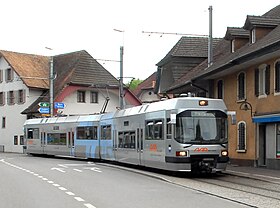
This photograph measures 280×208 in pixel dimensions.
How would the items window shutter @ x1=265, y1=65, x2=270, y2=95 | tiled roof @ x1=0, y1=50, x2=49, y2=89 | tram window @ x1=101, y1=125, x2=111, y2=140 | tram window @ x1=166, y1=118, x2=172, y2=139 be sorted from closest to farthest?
tram window @ x1=166, y1=118, x2=172, y2=139 → window shutter @ x1=265, y1=65, x2=270, y2=95 → tram window @ x1=101, y1=125, x2=111, y2=140 → tiled roof @ x1=0, y1=50, x2=49, y2=89

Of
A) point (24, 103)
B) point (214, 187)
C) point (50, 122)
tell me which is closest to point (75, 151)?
point (50, 122)

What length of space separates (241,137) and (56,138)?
16.7 m

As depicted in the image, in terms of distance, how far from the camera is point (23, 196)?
1512 centimetres

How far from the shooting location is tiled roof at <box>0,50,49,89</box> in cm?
6159

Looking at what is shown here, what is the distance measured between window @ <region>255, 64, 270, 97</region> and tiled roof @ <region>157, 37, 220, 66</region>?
1384 centimetres

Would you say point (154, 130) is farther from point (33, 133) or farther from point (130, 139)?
point (33, 133)

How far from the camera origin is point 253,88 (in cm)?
2722

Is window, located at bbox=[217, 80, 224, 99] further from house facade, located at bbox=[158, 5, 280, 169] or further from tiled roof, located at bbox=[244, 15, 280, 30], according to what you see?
tiled roof, located at bbox=[244, 15, 280, 30]

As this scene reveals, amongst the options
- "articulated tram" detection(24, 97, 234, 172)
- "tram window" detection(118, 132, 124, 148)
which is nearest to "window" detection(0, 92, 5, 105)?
"articulated tram" detection(24, 97, 234, 172)

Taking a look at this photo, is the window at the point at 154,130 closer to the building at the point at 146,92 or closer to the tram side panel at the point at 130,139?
the tram side panel at the point at 130,139

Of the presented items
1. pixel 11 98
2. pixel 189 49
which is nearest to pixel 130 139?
pixel 189 49

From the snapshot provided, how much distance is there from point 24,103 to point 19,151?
17.9 ft

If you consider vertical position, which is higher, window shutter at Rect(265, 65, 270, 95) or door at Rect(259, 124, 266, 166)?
window shutter at Rect(265, 65, 270, 95)

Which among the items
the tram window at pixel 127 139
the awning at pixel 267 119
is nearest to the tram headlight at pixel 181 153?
the awning at pixel 267 119
